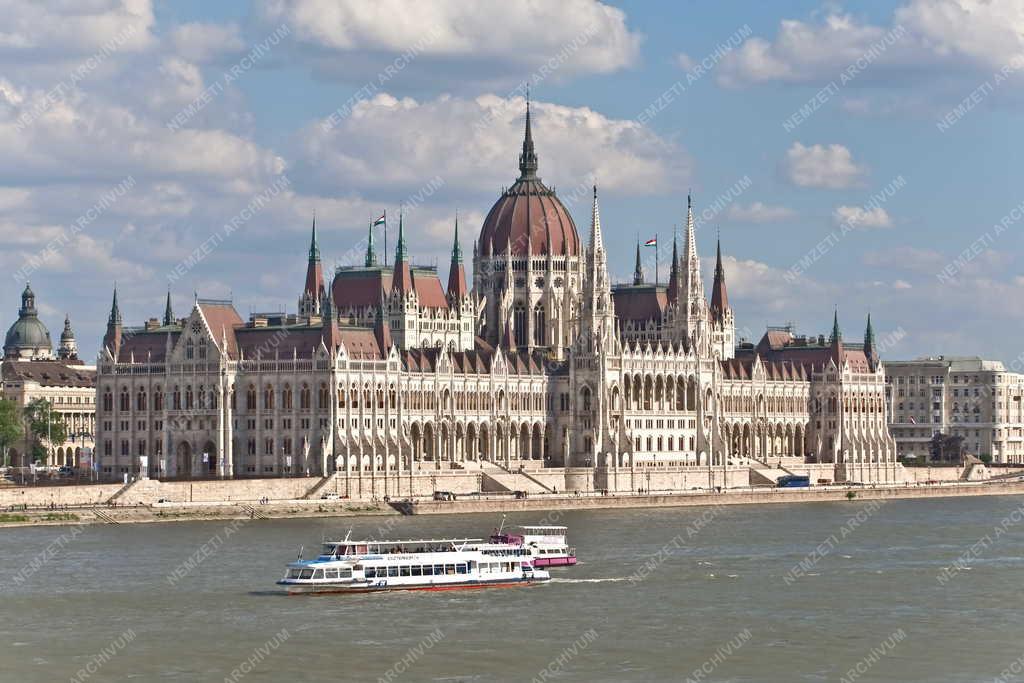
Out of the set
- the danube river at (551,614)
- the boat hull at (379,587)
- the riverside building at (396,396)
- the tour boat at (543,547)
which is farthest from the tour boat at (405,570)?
the riverside building at (396,396)

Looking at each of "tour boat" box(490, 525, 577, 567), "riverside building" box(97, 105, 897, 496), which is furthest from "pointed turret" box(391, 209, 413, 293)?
"tour boat" box(490, 525, 577, 567)

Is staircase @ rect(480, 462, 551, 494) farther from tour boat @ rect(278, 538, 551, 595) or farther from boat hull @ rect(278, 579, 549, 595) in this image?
boat hull @ rect(278, 579, 549, 595)

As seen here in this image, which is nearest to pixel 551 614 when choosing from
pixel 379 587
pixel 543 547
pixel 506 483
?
A: pixel 379 587

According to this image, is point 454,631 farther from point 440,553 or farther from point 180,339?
point 180,339

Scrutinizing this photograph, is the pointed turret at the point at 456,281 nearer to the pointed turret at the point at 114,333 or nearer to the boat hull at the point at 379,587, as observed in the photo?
the pointed turret at the point at 114,333

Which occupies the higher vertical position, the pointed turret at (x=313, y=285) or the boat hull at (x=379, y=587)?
the pointed turret at (x=313, y=285)

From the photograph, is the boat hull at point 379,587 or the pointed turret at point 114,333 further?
the pointed turret at point 114,333

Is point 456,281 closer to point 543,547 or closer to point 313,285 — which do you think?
point 313,285
